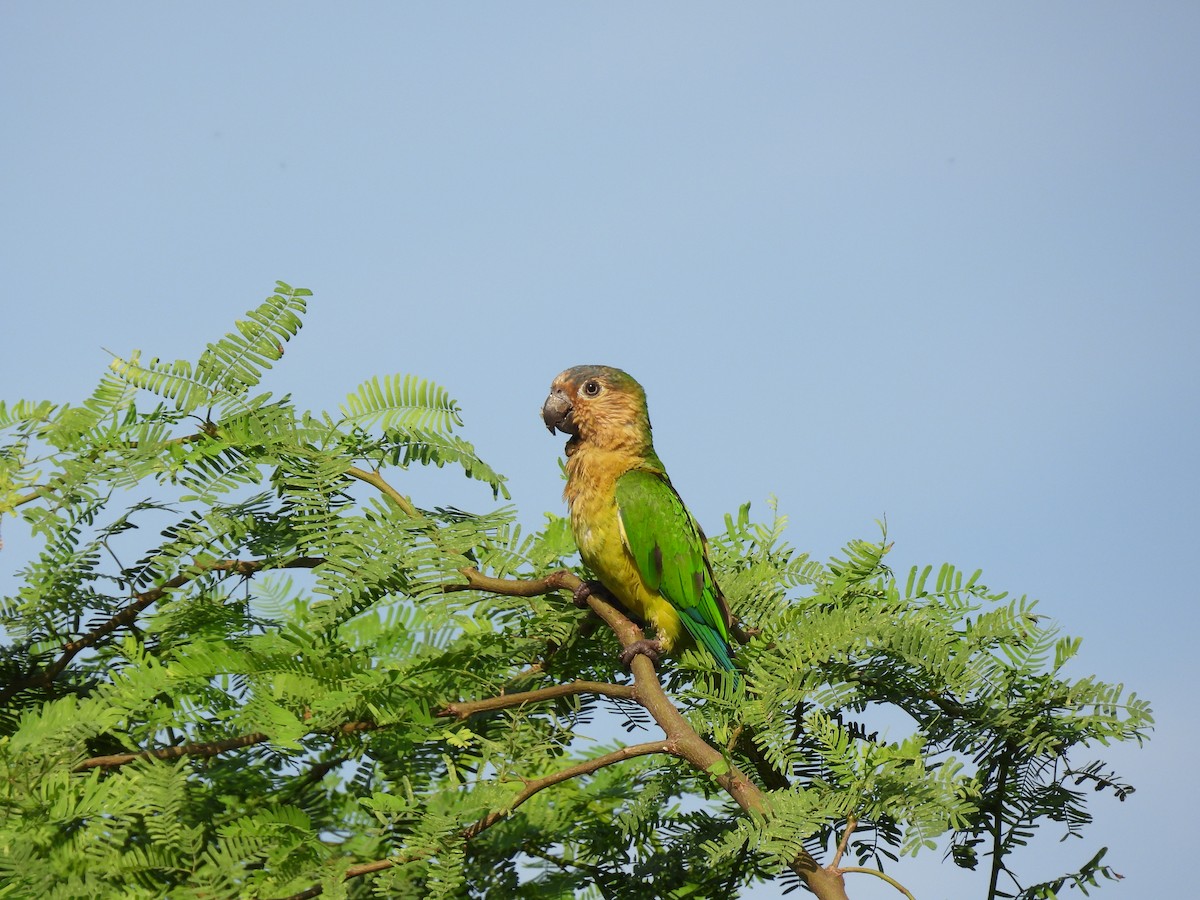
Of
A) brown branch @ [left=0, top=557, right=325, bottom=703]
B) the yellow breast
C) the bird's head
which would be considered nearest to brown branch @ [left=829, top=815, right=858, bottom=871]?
the yellow breast

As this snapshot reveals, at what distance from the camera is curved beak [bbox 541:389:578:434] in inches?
145

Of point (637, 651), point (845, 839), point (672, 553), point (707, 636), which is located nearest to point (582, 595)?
point (637, 651)

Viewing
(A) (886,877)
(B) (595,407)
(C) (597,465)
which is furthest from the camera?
(B) (595,407)

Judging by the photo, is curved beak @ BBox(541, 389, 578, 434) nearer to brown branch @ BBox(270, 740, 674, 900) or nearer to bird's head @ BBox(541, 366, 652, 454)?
bird's head @ BBox(541, 366, 652, 454)

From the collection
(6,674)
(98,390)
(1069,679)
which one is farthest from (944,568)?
(6,674)

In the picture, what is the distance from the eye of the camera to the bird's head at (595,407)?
366 centimetres

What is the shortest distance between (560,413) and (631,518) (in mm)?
573

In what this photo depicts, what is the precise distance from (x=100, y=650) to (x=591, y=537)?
4.23 ft

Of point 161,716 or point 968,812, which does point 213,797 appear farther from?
point 968,812

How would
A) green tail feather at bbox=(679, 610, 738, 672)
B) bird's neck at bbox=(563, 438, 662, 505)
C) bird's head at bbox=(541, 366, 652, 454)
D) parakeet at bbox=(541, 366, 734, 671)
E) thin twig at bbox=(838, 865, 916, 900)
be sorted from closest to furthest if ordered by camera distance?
thin twig at bbox=(838, 865, 916, 900) → green tail feather at bbox=(679, 610, 738, 672) → parakeet at bbox=(541, 366, 734, 671) → bird's neck at bbox=(563, 438, 662, 505) → bird's head at bbox=(541, 366, 652, 454)

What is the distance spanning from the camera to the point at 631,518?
327 cm

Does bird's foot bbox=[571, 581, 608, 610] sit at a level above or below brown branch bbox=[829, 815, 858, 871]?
above

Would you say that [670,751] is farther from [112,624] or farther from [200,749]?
[112,624]

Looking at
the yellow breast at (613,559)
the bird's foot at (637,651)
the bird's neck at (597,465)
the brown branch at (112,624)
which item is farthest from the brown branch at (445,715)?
the bird's neck at (597,465)
